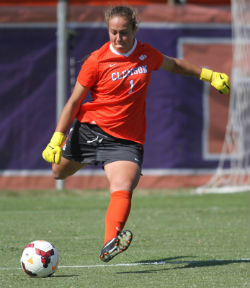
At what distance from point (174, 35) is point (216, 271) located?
749cm

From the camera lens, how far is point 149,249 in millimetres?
6840

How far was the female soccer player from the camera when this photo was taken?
590cm

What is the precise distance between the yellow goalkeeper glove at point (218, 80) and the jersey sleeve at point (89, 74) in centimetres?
109

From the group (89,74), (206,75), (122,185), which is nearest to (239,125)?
(206,75)

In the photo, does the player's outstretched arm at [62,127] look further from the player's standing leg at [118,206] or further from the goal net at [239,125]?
the goal net at [239,125]

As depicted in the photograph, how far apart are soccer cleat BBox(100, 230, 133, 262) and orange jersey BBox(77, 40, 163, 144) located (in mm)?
1047

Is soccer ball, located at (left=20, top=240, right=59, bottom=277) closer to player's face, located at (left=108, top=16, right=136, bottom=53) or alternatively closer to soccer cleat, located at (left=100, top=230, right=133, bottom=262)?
soccer cleat, located at (left=100, top=230, right=133, bottom=262)

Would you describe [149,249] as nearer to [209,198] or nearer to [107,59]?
[107,59]

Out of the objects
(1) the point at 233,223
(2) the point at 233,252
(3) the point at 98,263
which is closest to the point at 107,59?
(3) the point at 98,263

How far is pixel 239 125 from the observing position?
12.7 metres

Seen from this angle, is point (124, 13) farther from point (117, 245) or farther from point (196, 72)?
point (117, 245)

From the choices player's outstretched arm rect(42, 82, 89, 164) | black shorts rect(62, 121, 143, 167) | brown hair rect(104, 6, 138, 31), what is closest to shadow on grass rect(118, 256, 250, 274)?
black shorts rect(62, 121, 143, 167)

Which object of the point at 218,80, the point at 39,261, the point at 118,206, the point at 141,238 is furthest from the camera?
the point at 141,238

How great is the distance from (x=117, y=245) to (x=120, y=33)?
170cm
